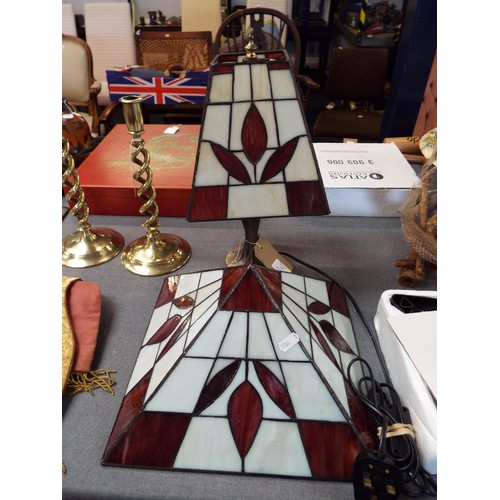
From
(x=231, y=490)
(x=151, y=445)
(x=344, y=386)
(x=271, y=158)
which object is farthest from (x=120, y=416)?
(x=271, y=158)

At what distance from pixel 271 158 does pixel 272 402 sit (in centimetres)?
37

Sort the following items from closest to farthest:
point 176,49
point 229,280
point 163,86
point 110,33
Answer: point 229,280 → point 163,86 → point 176,49 → point 110,33

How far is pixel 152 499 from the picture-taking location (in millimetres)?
563

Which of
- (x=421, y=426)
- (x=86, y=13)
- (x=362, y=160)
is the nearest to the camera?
(x=421, y=426)

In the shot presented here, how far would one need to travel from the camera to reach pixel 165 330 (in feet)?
2.25

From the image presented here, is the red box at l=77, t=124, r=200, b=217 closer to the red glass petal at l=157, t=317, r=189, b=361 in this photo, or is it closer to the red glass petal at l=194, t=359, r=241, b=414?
the red glass petal at l=157, t=317, r=189, b=361

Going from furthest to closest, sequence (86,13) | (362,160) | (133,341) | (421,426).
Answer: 1. (86,13)
2. (362,160)
3. (133,341)
4. (421,426)

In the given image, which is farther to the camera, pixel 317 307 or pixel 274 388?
pixel 317 307

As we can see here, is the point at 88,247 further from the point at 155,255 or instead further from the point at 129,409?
the point at 129,409

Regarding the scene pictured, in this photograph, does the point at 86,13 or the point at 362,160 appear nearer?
the point at 362,160

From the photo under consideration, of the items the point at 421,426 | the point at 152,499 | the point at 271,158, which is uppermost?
the point at 271,158

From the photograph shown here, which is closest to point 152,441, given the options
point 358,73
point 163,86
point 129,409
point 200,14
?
point 129,409

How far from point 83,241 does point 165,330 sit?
46 centimetres

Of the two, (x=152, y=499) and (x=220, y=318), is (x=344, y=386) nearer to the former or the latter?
(x=220, y=318)
